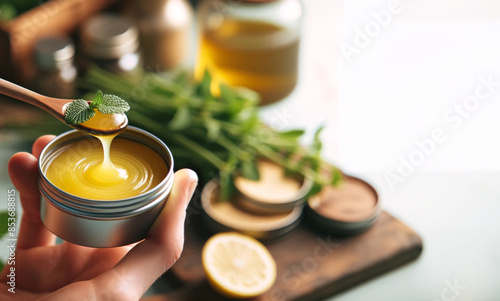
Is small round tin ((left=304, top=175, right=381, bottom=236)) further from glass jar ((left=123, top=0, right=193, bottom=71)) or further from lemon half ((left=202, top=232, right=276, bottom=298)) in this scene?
glass jar ((left=123, top=0, right=193, bottom=71))

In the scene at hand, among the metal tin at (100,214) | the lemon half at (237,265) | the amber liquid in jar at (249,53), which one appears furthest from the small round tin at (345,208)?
the metal tin at (100,214)

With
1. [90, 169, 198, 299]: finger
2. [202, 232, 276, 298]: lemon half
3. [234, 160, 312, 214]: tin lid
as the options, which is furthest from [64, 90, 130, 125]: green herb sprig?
[234, 160, 312, 214]: tin lid

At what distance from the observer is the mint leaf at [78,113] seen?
0.79 m

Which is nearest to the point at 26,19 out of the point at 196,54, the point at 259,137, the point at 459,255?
the point at 196,54

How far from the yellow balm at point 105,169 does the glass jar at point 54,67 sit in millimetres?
759

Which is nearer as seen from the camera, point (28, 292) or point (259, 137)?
point (28, 292)

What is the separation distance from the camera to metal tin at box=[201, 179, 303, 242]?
1.37 meters

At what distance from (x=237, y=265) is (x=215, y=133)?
30cm

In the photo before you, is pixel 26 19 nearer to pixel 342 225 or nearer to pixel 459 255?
pixel 342 225

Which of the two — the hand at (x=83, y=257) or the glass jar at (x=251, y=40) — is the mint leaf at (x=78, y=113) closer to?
the hand at (x=83, y=257)

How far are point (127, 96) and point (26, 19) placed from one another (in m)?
0.36

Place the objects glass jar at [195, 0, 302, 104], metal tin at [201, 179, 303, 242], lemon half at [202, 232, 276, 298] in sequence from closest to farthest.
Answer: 1. lemon half at [202, 232, 276, 298]
2. metal tin at [201, 179, 303, 242]
3. glass jar at [195, 0, 302, 104]

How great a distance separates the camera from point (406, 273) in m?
1.39

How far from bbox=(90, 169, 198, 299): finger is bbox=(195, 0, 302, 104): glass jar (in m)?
0.91
